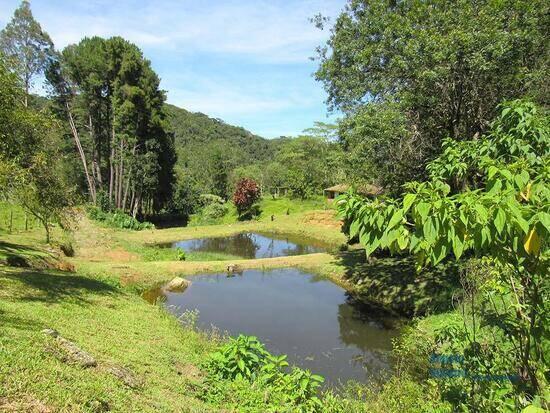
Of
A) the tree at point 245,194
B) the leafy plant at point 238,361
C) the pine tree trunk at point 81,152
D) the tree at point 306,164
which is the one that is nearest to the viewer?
the leafy plant at point 238,361

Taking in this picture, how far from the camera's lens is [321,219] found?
37.6 m

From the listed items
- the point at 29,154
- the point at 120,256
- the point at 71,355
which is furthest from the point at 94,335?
the point at 120,256

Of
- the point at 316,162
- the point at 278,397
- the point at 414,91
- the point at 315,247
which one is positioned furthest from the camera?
the point at 316,162

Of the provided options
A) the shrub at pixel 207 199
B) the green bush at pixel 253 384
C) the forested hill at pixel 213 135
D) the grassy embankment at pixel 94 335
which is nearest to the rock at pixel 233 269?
the grassy embankment at pixel 94 335

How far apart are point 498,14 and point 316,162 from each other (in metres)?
45.0

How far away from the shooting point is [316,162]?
184 ft

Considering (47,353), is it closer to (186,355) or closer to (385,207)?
(186,355)

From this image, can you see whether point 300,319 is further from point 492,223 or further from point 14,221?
point 14,221

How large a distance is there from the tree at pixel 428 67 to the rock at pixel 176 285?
9236 millimetres

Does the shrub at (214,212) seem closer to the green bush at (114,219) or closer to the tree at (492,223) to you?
the green bush at (114,219)

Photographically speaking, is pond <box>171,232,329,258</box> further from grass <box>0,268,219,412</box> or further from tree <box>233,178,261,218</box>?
grass <box>0,268,219,412</box>

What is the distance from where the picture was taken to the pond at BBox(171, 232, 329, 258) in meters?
28.5

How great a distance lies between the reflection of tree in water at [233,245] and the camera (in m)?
28.4

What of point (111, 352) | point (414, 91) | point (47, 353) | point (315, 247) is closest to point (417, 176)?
point (414, 91)
